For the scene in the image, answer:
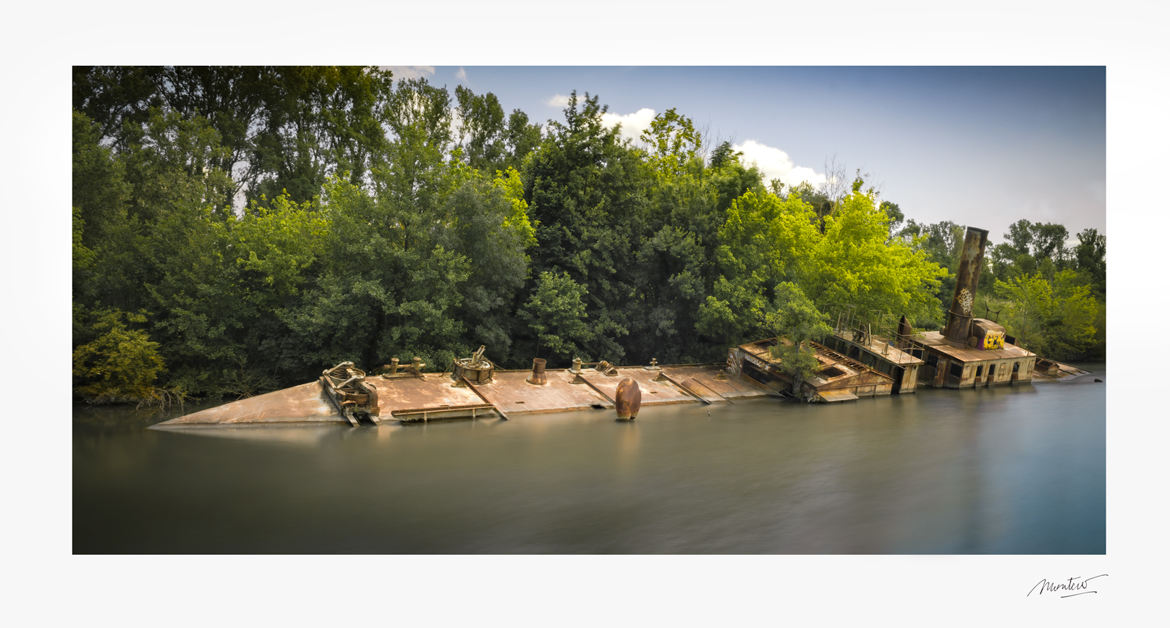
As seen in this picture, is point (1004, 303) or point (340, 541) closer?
point (340, 541)

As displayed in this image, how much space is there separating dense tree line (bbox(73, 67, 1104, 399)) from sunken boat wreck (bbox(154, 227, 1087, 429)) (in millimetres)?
742

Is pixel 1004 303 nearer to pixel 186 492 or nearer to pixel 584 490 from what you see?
pixel 584 490

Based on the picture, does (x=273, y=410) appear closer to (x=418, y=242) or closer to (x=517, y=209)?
(x=418, y=242)

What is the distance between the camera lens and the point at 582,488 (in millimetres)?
8781

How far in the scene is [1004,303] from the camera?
1839 centimetres

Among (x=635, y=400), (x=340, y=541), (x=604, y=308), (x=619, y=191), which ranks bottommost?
(x=340, y=541)

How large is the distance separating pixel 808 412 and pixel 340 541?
956cm

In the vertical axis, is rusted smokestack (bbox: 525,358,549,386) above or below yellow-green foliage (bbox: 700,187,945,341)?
below

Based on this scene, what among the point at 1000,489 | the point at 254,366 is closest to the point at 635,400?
the point at 1000,489

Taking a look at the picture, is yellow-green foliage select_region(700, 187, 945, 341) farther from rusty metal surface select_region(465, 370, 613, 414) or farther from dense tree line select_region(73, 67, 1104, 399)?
rusty metal surface select_region(465, 370, 613, 414)

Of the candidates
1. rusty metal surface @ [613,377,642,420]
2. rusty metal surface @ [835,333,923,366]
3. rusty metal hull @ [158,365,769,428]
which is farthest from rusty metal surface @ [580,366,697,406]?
rusty metal surface @ [835,333,923,366]

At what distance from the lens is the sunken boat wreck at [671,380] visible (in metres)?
10.9

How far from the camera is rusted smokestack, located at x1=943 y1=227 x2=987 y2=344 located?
16.4 meters
